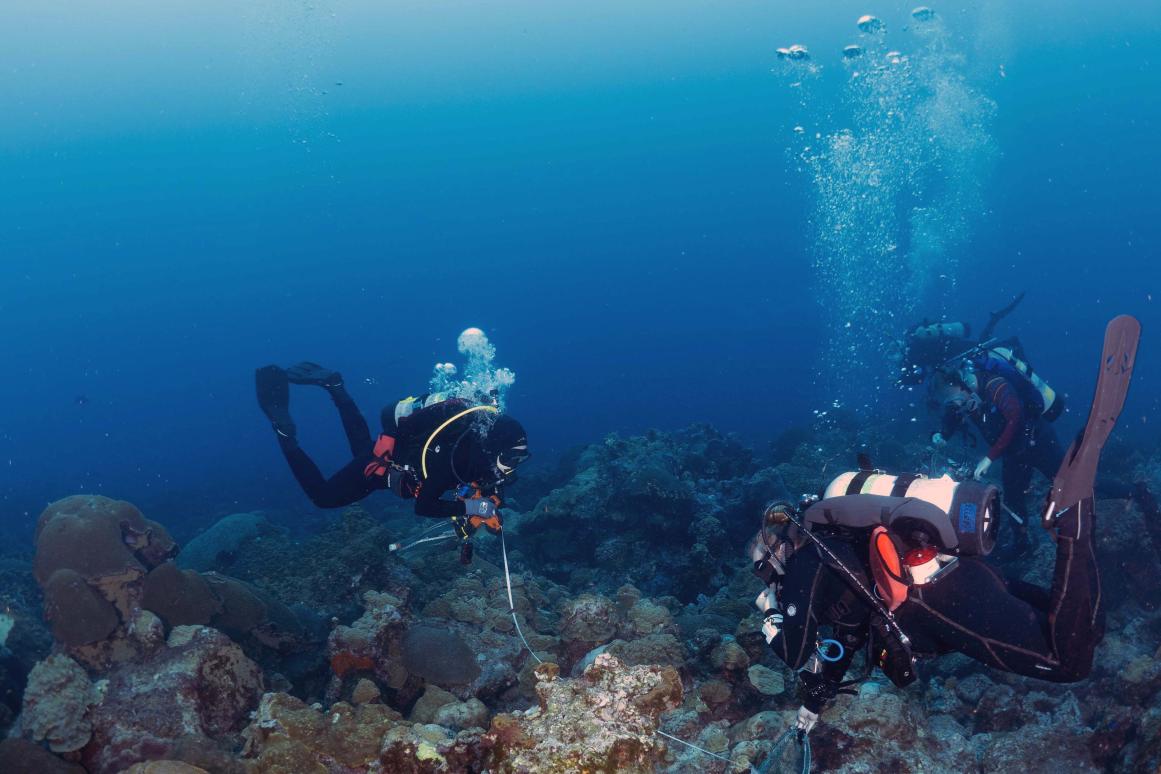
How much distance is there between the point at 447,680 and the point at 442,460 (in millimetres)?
2196

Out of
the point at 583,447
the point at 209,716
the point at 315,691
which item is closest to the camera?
the point at 209,716

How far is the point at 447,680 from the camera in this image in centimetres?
509

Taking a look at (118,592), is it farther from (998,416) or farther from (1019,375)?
(1019,375)

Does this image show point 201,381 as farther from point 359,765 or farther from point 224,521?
point 359,765

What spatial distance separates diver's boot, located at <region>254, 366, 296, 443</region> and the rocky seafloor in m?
1.43

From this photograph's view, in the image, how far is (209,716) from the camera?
4785 mm

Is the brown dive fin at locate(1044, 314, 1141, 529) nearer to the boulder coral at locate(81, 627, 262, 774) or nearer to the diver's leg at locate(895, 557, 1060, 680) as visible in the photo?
the diver's leg at locate(895, 557, 1060, 680)

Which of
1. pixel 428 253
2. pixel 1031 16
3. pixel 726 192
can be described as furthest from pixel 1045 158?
pixel 428 253

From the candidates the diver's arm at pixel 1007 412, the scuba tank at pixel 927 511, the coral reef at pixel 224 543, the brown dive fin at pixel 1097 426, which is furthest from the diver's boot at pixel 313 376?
the diver's arm at pixel 1007 412

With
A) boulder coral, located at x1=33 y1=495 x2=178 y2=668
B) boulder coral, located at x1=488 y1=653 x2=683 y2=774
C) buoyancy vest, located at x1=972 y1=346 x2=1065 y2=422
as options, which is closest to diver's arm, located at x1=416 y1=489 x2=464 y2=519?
boulder coral, located at x1=33 y1=495 x2=178 y2=668

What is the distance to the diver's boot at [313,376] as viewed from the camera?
28.3 ft

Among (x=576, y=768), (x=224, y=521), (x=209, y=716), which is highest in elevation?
(x=576, y=768)

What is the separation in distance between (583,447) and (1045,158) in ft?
560

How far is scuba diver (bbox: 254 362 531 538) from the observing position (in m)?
6.32
